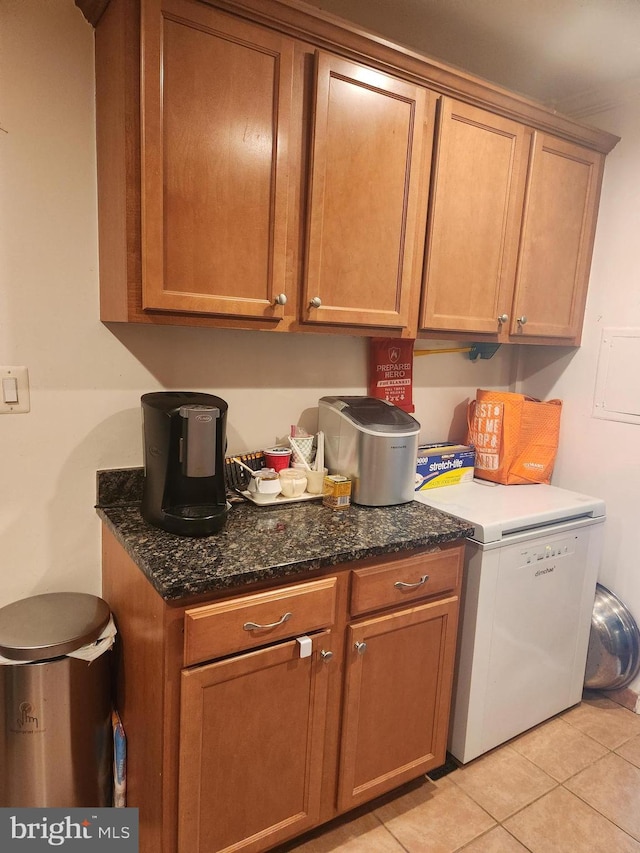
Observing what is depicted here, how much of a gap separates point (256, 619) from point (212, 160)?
1116 mm

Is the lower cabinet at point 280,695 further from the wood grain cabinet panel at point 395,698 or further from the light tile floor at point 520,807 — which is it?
the light tile floor at point 520,807

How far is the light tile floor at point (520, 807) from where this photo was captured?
157 cm

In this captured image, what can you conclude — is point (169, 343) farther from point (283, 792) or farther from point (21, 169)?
point (283, 792)

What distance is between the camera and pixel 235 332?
1.78 m

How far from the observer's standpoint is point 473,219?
186 cm

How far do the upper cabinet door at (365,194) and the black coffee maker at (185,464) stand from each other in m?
0.45

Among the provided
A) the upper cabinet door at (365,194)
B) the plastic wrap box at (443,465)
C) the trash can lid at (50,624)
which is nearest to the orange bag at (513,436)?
the plastic wrap box at (443,465)

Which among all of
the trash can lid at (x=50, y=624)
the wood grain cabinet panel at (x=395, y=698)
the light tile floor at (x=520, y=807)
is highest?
the trash can lid at (x=50, y=624)

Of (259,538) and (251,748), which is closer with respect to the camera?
(251,748)

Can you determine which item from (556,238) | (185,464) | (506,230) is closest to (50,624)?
(185,464)

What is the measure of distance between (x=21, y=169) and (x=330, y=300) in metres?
0.87

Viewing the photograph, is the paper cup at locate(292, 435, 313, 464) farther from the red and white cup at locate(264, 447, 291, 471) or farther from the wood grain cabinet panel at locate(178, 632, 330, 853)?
the wood grain cabinet panel at locate(178, 632, 330, 853)

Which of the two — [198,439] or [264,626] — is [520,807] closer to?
[264,626]

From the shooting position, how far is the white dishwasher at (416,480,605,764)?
1.75m
